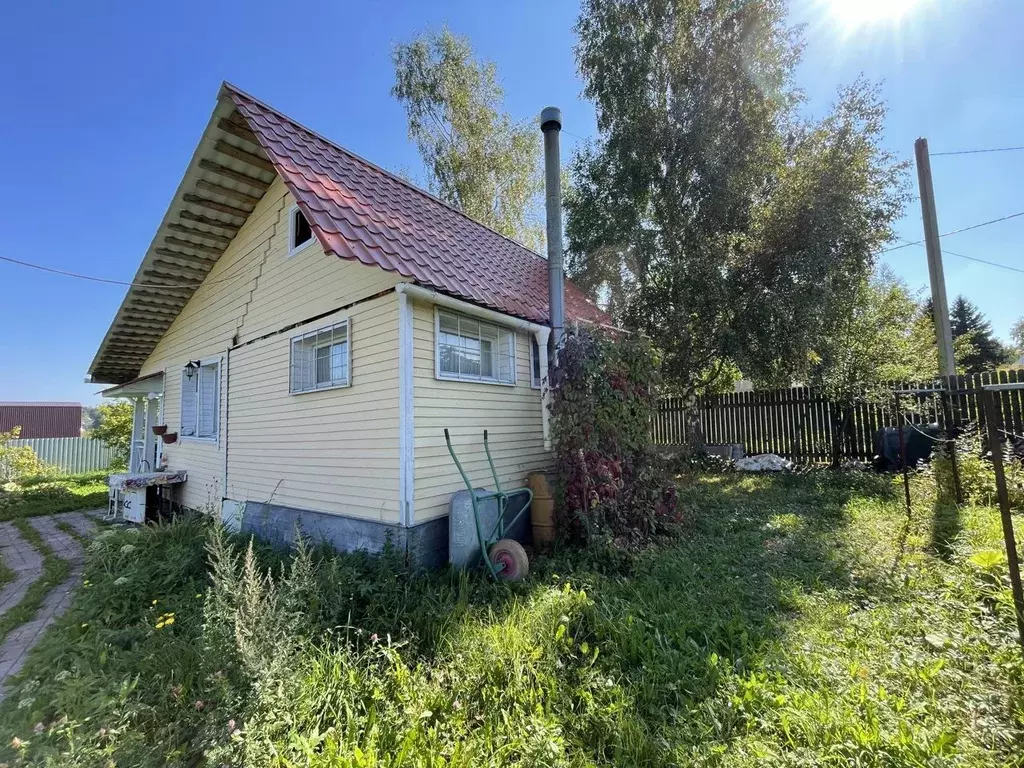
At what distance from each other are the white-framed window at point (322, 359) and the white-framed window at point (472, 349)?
108cm

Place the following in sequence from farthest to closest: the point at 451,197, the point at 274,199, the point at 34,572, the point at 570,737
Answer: the point at 451,197, the point at 274,199, the point at 34,572, the point at 570,737

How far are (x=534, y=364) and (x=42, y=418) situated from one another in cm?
3731

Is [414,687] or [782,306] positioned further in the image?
[782,306]

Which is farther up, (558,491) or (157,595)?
(558,491)

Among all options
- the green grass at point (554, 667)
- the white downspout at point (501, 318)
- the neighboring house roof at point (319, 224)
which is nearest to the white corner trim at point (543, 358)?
the white downspout at point (501, 318)

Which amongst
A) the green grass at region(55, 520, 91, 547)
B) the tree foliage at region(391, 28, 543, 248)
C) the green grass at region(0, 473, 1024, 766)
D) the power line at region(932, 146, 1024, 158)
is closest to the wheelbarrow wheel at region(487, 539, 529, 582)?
the green grass at region(0, 473, 1024, 766)

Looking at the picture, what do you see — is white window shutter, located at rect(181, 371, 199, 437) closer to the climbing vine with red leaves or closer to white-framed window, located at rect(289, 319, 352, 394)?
white-framed window, located at rect(289, 319, 352, 394)


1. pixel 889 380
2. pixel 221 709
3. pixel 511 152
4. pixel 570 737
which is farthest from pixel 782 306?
pixel 511 152

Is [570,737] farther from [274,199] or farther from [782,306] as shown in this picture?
[782,306]

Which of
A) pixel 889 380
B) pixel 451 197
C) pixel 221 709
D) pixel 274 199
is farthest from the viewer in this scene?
pixel 451 197

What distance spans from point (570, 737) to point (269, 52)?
1106 centimetres

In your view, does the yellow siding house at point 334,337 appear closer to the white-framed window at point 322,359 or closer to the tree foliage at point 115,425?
the white-framed window at point 322,359

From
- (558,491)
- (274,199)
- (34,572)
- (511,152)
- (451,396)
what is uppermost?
(511,152)

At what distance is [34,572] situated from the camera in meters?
5.66
